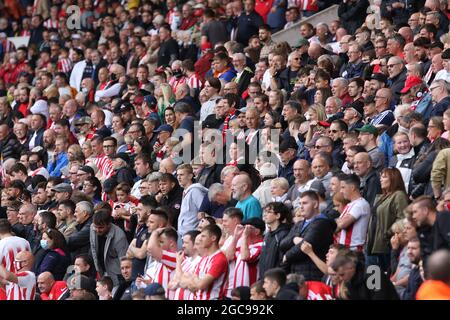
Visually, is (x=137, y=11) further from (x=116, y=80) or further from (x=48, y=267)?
(x=48, y=267)

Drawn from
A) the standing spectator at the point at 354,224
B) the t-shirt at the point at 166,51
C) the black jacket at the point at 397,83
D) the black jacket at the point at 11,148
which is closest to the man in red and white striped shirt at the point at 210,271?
the standing spectator at the point at 354,224

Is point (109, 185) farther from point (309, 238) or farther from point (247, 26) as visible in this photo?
point (247, 26)

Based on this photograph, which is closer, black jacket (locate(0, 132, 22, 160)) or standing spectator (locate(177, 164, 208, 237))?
standing spectator (locate(177, 164, 208, 237))

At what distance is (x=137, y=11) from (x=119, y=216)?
10557 mm

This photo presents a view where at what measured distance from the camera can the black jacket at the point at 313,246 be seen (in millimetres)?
11359

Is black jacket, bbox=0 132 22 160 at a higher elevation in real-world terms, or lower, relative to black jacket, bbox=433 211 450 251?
lower

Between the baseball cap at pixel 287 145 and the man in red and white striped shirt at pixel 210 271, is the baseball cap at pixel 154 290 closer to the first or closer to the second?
the man in red and white striped shirt at pixel 210 271

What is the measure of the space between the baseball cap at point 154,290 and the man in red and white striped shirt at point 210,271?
0.26 metres

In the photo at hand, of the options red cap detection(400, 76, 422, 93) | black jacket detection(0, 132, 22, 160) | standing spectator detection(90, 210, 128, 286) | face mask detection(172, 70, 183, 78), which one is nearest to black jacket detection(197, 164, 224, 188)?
standing spectator detection(90, 210, 128, 286)

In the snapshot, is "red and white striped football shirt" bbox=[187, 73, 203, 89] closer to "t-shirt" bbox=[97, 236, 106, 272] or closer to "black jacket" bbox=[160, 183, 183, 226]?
"black jacket" bbox=[160, 183, 183, 226]

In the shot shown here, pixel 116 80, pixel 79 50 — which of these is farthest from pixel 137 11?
pixel 116 80

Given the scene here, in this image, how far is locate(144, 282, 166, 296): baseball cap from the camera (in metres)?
11.2

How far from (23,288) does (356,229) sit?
352 cm

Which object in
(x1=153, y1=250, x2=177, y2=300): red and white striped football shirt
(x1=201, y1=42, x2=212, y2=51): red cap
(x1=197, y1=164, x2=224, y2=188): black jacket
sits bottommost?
(x1=201, y1=42, x2=212, y2=51): red cap
